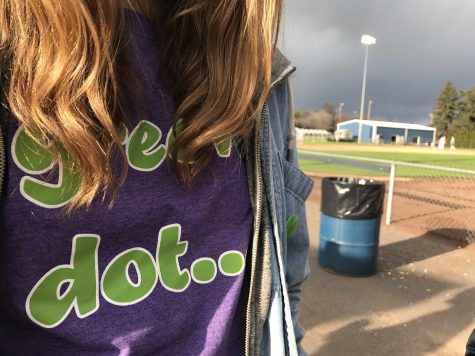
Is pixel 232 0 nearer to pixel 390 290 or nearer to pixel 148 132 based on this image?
pixel 148 132

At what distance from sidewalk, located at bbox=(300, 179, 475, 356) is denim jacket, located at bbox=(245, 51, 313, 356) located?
89.5 inches

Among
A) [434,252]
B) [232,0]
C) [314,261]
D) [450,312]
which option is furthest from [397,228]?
[232,0]

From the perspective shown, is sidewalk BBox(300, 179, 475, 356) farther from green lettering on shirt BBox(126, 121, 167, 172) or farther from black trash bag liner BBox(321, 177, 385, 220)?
green lettering on shirt BBox(126, 121, 167, 172)

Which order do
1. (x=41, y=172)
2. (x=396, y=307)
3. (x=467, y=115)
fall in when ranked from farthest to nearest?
(x=467, y=115)
(x=396, y=307)
(x=41, y=172)

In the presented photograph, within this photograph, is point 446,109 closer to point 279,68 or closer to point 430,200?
point 430,200

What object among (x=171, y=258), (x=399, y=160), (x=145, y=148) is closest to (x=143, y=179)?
(x=145, y=148)

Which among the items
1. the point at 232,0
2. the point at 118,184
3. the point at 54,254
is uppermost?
the point at 232,0

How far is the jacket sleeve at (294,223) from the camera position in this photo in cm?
106

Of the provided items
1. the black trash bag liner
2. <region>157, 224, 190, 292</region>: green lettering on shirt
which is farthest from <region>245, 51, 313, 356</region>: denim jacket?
the black trash bag liner

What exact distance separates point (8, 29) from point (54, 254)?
0.37 m

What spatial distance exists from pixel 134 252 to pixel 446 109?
6932cm

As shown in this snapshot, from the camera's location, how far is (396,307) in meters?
3.75

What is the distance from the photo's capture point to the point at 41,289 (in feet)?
2.31

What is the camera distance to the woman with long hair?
67cm
